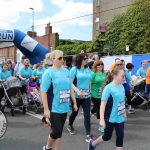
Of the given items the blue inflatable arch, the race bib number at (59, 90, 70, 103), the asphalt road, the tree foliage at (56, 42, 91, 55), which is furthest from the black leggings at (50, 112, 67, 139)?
the tree foliage at (56, 42, 91, 55)

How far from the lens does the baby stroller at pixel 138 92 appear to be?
9.09 metres

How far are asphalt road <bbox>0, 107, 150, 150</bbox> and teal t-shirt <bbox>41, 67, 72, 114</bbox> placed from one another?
1370 mm

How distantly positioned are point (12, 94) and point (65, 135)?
2923 mm

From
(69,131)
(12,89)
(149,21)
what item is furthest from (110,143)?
(149,21)

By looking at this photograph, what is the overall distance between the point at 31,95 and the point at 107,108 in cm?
487

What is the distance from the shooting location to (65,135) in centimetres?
580

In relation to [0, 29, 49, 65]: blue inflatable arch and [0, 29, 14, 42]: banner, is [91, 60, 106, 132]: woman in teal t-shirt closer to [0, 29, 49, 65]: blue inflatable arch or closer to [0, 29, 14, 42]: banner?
[0, 29, 14, 42]: banner

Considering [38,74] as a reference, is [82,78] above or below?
above


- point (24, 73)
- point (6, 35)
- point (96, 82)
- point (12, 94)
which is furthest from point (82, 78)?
point (6, 35)

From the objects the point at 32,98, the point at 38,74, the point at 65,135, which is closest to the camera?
the point at 65,135

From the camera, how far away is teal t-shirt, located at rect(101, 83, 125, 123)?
3.92 meters

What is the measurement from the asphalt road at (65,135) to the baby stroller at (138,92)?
53.4 inches

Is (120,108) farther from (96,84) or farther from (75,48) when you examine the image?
(75,48)

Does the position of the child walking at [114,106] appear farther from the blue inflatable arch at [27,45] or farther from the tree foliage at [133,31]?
the tree foliage at [133,31]
